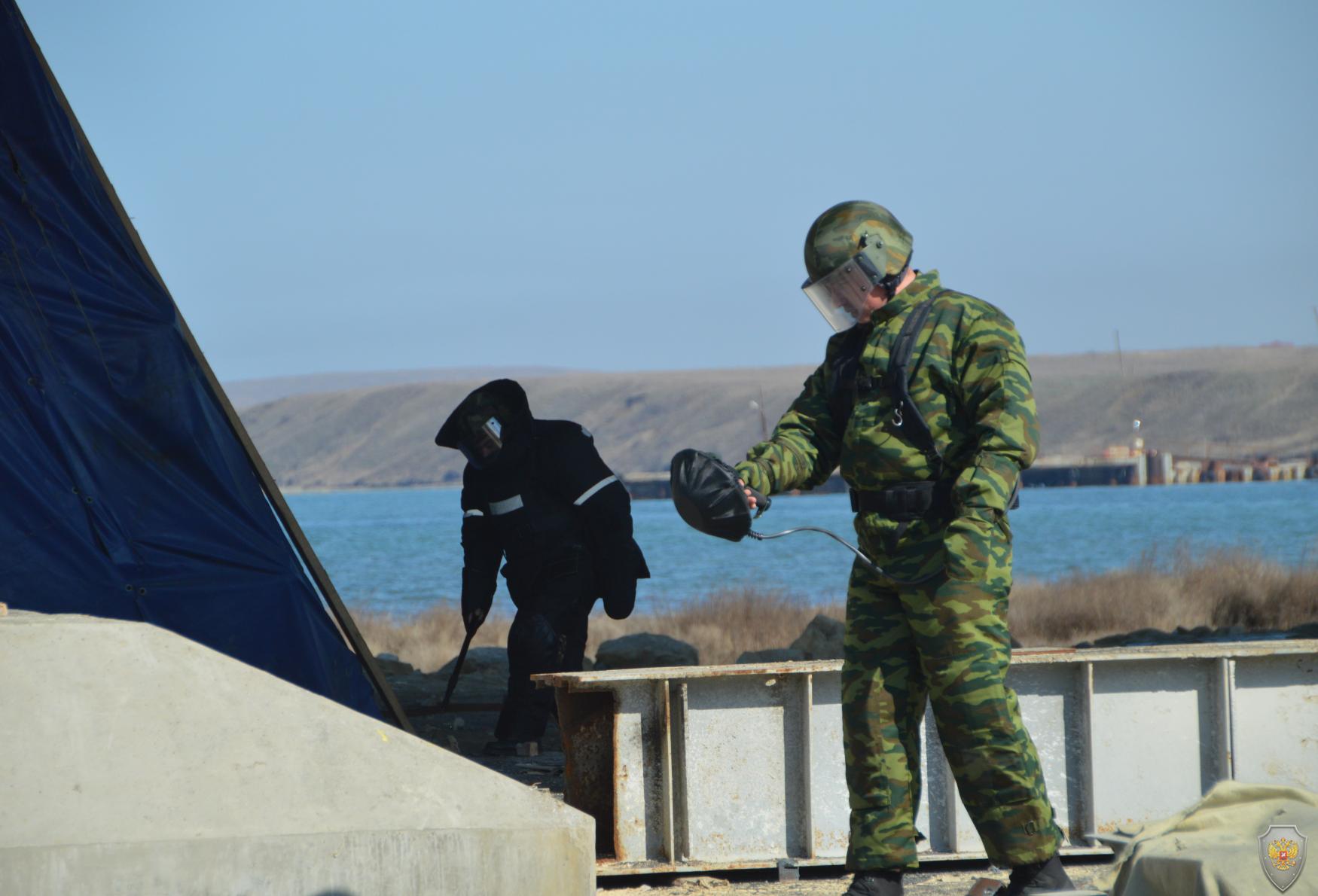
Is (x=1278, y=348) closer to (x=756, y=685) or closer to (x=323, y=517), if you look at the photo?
(x=323, y=517)

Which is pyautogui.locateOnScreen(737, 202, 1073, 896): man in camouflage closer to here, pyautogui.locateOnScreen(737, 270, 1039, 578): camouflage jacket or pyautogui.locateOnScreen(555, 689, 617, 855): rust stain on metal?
pyautogui.locateOnScreen(737, 270, 1039, 578): camouflage jacket

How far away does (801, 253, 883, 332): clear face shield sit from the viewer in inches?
160

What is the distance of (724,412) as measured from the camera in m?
131

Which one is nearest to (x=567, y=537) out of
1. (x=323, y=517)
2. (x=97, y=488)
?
(x=97, y=488)

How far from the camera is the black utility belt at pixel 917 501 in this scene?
3.95m

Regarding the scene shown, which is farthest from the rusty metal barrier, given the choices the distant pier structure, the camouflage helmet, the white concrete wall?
the distant pier structure

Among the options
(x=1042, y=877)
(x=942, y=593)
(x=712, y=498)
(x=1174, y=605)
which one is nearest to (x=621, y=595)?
(x=712, y=498)

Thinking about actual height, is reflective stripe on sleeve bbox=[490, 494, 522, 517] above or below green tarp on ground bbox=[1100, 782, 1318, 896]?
above

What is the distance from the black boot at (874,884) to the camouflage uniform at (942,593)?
34 millimetres

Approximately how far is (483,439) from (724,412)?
4887 inches

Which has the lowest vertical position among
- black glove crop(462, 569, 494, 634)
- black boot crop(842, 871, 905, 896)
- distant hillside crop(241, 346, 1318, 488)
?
black boot crop(842, 871, 905, 896)

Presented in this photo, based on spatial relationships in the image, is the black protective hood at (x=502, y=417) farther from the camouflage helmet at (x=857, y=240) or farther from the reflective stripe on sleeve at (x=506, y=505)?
the camouflage helmet at (x=857, y=240)

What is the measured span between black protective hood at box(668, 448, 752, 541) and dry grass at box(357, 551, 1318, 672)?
977 cm

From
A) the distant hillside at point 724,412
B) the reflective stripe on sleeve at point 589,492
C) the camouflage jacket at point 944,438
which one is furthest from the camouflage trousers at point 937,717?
the distant hillside at point 724,412
